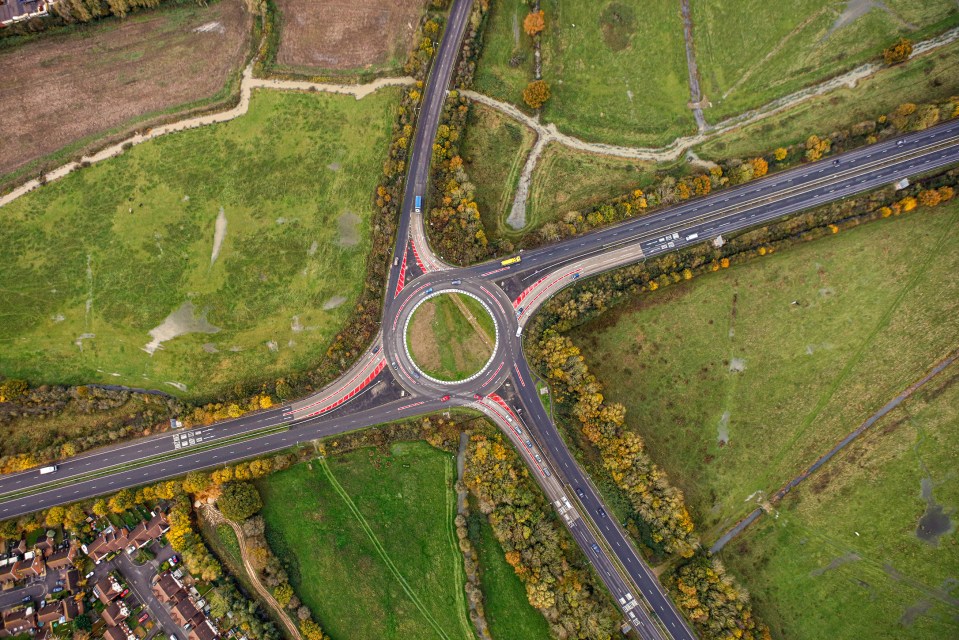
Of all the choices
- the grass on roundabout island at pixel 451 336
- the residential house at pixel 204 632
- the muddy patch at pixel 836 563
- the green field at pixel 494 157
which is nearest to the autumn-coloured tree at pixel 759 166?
the green field at pixel 494 157

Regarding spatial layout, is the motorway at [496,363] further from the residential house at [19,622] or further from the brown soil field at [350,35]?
the brown soil field at [350,35]

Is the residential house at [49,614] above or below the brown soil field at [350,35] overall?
below

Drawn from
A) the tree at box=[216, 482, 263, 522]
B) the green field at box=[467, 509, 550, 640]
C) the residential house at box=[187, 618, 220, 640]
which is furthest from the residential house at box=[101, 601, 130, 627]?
the green field at box=[467, 509, 550, 640]

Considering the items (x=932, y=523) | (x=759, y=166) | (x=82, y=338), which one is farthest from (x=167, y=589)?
(x=932, y=523)

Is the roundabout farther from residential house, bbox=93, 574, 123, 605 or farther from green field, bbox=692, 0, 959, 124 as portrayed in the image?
residential house, bbox=93, 574, 123, 605

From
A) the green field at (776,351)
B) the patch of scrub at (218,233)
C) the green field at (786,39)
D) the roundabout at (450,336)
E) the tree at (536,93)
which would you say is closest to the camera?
the green field at (776,351)

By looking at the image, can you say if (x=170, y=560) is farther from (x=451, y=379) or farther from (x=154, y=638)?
(x=451, y=379)
